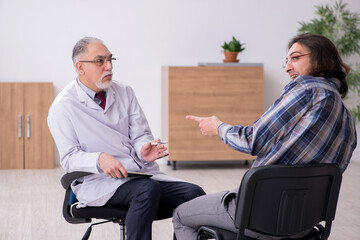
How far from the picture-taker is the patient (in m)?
2.08

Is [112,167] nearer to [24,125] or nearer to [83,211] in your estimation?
[83,211]

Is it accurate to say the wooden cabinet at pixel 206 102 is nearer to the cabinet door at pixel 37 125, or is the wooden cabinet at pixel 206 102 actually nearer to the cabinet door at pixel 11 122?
the cabinet door at pixel 37 125

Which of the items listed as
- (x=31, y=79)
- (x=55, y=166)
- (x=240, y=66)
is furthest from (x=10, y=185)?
(x=240, y=66)

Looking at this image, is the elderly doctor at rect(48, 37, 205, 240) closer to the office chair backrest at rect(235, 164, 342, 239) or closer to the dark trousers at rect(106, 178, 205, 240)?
the dark trousers at rect(106, 178, 205, 240)

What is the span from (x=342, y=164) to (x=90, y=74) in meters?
1.39

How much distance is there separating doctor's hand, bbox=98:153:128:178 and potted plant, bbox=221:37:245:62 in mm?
4058

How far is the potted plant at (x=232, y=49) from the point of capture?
21.3 feet

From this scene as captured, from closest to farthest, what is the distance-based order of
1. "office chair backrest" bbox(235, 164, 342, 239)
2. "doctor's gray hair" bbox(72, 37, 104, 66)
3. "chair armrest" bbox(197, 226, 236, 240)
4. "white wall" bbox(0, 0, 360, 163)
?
1. "office chair backrest" bbox(235, 164, 342, 239)
2. "chair armrest" bbox(197, 226, 236, 240)
3. "doctor's gray hair" bbox(72, 37, 104, 66)
4. "white wall" bbox(0, 0, 360, 163)

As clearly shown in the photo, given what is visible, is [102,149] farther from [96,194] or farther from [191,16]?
[191,16]

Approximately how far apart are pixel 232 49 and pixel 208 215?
4.41 meters

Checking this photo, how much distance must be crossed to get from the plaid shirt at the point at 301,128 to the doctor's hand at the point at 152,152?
742 millimetres

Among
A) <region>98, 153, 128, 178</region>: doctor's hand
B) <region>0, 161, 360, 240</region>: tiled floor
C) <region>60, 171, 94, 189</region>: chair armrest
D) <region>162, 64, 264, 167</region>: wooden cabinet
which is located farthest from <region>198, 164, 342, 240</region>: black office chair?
<region>162, 64, 264, 167</region>: wooden cabinet

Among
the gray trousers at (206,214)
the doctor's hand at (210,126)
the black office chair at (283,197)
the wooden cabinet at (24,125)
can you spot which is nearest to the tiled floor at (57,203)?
the wooden cabinet at (24,125)

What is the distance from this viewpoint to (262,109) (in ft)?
21.1
